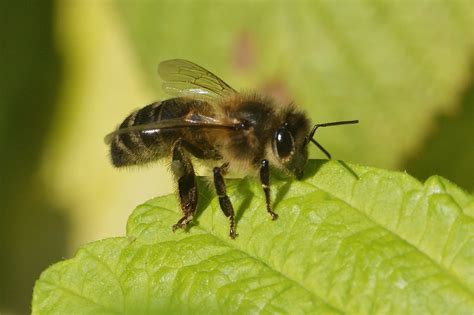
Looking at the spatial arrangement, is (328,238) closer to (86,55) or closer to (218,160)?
(218,160)

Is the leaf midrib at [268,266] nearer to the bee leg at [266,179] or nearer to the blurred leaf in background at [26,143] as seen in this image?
the bee leg at [266,179]

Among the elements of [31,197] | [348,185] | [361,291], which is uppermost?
[348,185]

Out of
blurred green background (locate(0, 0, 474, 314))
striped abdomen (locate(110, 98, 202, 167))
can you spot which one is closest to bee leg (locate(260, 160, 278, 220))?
striped abdomen (locate(110, 98, 202, 167))

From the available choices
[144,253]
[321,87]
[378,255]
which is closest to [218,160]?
[144,253]

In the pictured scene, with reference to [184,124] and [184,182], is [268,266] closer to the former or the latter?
[184,182]

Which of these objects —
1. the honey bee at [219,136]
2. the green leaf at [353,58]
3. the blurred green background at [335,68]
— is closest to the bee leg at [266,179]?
the honey bee at [219,136]

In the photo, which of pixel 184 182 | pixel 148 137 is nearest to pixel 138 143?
pixel 148 137
